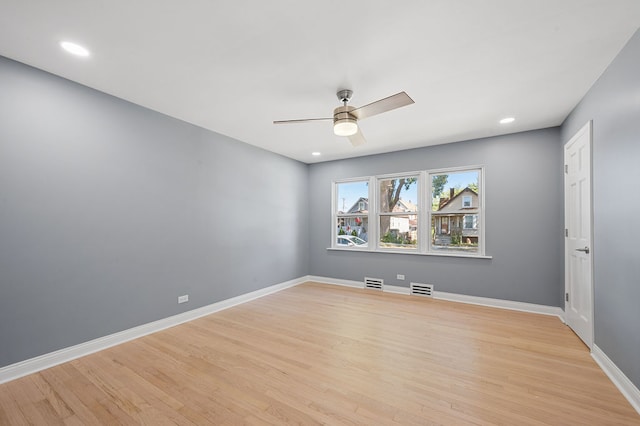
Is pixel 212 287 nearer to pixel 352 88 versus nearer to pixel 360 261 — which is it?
pixel 360 261

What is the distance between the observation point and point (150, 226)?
3273 millimetres

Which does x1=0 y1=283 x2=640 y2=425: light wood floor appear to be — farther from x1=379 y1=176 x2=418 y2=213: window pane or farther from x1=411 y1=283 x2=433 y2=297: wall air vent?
x1=379 y1=176 x2=418 y2=213: window pane

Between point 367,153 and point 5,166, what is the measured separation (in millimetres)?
4822

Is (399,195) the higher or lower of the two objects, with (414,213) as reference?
higher

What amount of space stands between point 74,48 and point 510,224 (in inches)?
219

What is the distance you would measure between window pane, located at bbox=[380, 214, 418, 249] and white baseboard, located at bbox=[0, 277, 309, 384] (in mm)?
2913

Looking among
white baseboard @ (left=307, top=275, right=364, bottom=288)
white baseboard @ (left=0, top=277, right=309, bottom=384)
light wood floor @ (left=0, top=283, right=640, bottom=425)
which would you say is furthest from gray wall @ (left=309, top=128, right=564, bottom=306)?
white baseboard @ (left=0, top=277, right=309, bottom=384)

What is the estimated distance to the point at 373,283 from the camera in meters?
5.26

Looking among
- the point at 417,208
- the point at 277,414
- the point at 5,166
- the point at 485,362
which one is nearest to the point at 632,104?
the point at 485,362

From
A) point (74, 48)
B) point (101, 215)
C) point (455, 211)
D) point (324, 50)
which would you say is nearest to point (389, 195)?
point (455, 211)

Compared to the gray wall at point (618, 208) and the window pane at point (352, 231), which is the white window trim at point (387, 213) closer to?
the window pane at point (352, 231)

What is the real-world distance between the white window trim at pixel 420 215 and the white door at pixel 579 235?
1.05 metres

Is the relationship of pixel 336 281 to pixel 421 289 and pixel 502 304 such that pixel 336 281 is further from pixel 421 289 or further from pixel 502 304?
pixel 502 304

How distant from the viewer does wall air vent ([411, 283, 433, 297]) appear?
185 inches
